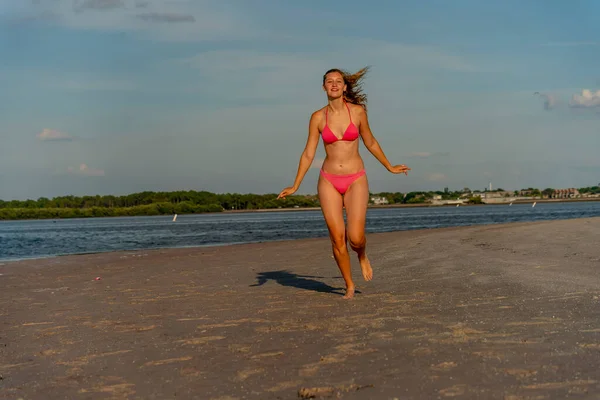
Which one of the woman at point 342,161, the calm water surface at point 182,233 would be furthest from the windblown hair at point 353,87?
the calm water surface at point 182,233

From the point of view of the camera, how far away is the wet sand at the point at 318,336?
195 inches

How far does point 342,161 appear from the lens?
912 cm

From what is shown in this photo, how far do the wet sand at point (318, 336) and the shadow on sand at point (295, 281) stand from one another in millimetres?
37

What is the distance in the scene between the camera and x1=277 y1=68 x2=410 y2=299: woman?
9086 mm

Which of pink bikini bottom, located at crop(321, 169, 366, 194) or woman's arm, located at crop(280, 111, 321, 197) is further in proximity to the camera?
woman's arm, located at crop(280, 111, 321, 197)

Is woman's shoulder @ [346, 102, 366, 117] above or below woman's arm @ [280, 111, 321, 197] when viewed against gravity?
above

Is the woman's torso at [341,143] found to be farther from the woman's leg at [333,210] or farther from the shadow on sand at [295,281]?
the shadow on sand at [295,281]

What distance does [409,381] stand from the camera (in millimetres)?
4887

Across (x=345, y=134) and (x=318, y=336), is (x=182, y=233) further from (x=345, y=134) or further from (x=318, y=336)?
(x=318, y=336)

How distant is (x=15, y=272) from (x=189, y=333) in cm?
1192

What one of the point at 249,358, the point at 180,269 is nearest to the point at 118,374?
the point at 249,358

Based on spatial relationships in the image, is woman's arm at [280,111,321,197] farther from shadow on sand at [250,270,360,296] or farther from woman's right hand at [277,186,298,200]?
shadow on sand at [250,270,360,296]

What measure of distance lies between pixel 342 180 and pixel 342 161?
24 centimetres

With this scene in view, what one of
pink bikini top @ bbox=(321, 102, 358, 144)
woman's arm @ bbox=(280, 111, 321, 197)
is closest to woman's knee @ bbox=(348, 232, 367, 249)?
woman's arm @ bbox=(280, 111, 321, 197)
